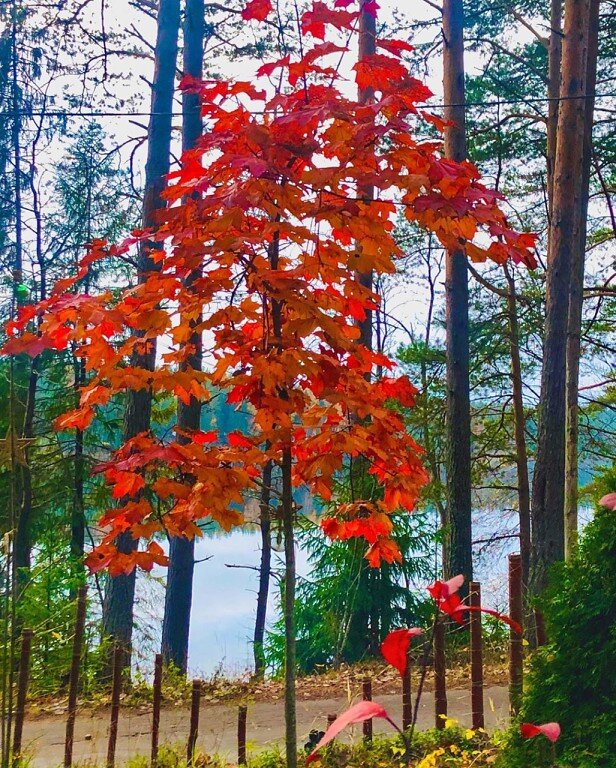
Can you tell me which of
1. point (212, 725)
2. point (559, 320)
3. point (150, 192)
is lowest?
point (212, 725)

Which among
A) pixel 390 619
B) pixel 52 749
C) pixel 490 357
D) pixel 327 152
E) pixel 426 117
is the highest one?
pixel 490 357

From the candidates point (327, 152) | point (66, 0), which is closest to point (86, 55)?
point (66, 0)

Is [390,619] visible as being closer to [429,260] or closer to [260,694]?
[260,694]

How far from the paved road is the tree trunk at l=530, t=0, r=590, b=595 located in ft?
4.98

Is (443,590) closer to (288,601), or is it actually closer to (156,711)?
(288,601)

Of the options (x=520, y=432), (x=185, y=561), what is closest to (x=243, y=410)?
(x=185, y=561)

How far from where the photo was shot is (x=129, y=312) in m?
2.05

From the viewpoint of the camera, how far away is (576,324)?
8.57 metres

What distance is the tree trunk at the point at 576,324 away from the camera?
7961 mm

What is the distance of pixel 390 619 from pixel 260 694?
5.67 feet

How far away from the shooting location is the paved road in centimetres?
412

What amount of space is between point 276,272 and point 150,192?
4.90 meters

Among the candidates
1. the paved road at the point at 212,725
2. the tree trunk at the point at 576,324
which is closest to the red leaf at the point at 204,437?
the paved road at the point at 212,725

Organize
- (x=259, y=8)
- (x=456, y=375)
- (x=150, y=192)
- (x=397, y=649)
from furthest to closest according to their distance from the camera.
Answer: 1. (x=456, y=375)
2. (x=150, y=192)
3. (x=259, y=8)
4. (x=397, y=649)
